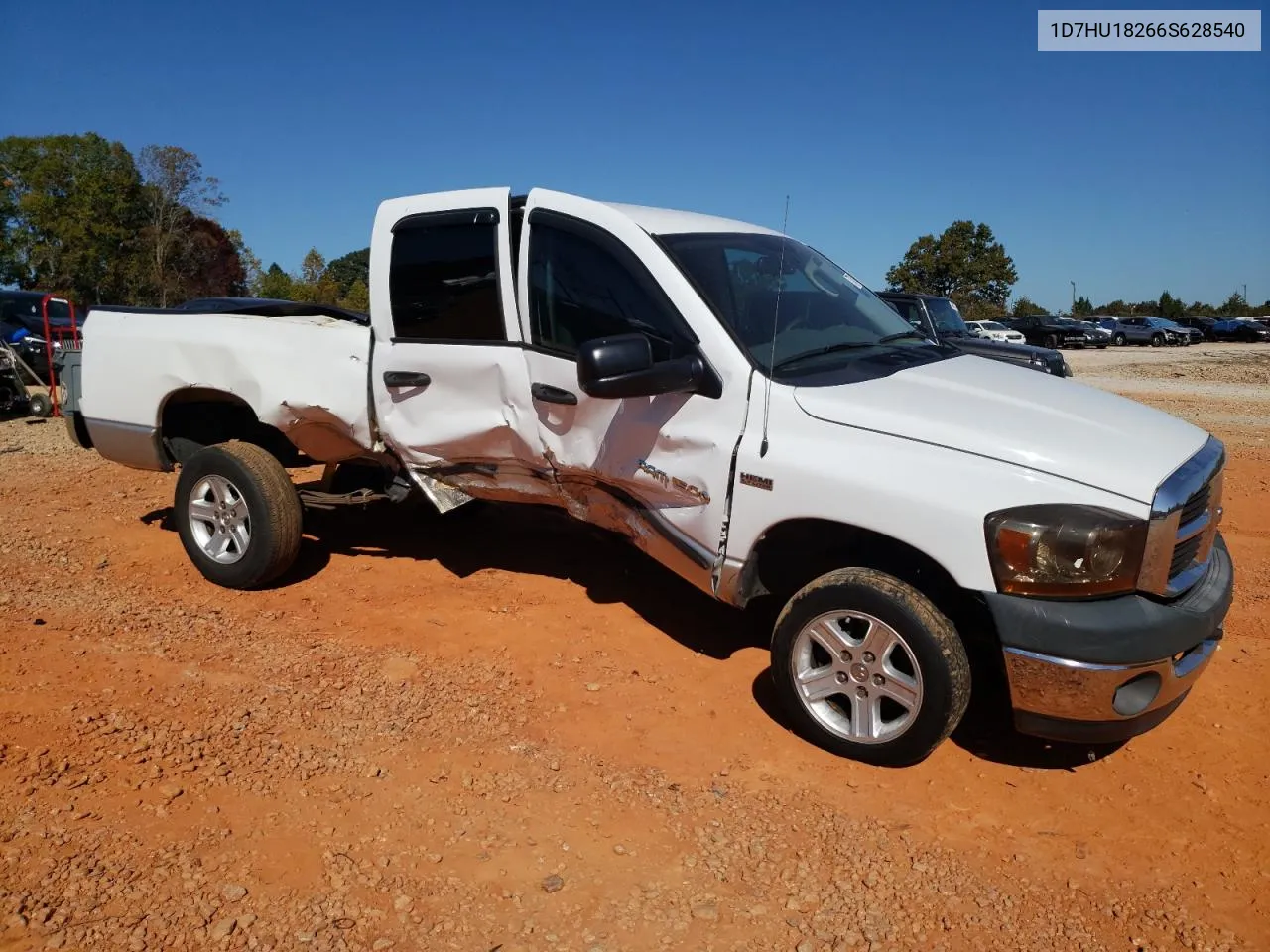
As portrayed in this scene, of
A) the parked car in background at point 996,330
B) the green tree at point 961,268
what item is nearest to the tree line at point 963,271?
the green tree at point 961,268

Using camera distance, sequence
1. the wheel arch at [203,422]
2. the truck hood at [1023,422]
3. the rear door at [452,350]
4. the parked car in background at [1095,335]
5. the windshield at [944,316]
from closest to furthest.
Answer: the truck hood at [1023,422]
the rear door at [452,350]
the wheel arch at [203,422]
the windshield at [944,316]
the parked car in background at [1095,335]

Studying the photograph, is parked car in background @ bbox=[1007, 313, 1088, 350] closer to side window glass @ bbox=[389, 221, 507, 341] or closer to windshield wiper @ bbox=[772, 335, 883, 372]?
windshield wiper @ bbox=[772, 335, 883, 372]

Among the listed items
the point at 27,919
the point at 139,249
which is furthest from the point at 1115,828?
the point at 139,249

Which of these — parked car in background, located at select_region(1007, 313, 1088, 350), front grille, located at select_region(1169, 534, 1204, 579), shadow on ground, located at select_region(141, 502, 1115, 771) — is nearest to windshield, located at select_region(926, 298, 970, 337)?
shadow on ground, located at select_region(141, 502, 1115, 771)

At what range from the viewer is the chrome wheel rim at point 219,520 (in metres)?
5.24

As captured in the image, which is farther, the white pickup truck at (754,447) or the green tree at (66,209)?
the green tree at (66,209)

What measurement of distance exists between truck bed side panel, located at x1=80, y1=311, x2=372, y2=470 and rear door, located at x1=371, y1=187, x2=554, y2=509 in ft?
0.70

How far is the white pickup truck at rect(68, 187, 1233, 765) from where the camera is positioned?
3061 millimetres

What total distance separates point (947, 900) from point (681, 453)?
188 cm

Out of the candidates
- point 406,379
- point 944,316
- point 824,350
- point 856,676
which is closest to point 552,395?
point 406,379

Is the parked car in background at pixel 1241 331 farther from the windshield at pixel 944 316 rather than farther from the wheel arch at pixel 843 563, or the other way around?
the wheel arch at pixel 843 563

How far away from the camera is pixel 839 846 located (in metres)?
3.08

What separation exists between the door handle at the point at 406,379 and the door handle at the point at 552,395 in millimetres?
666

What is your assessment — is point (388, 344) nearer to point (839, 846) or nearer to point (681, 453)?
point (681, 453)
